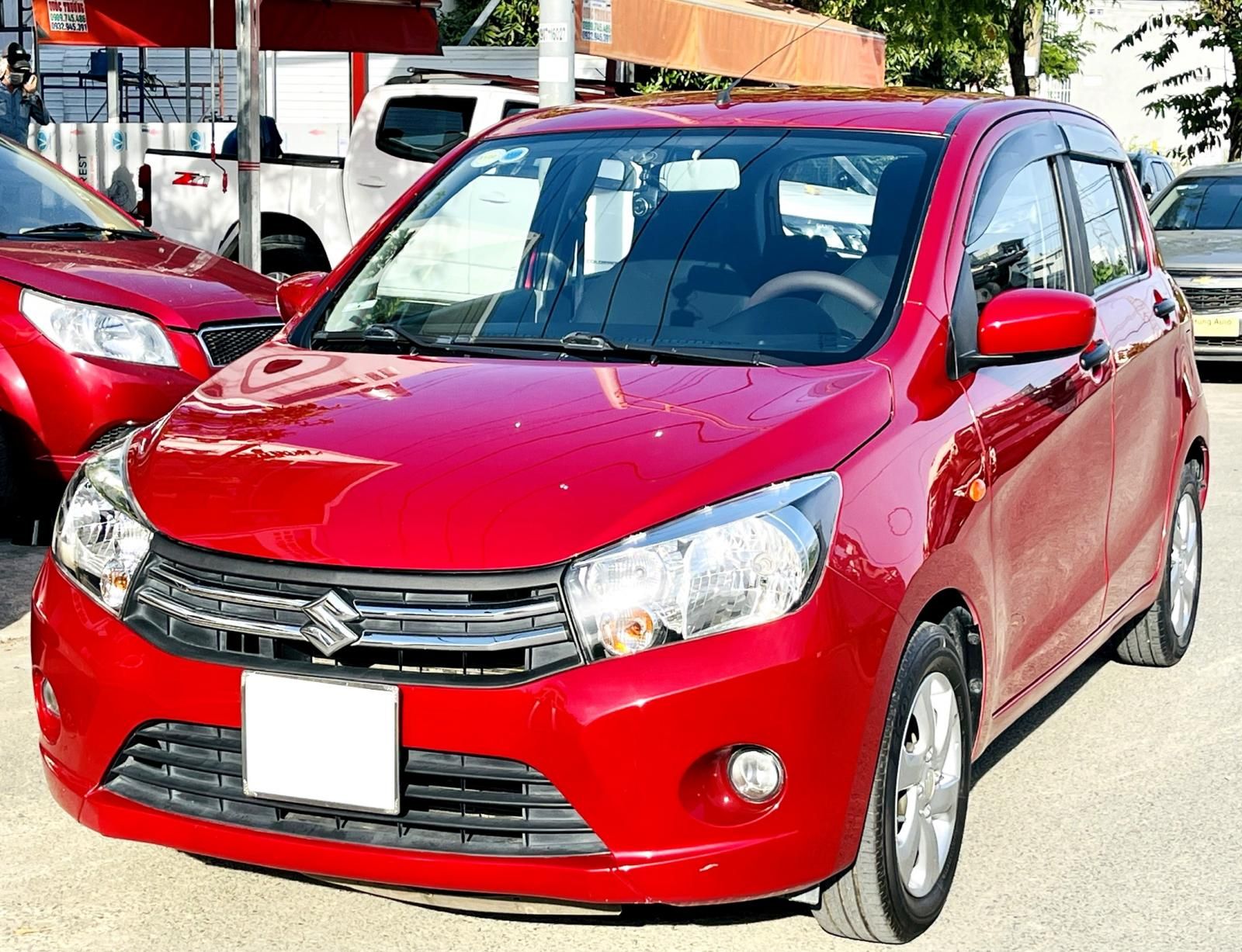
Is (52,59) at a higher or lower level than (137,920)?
higher

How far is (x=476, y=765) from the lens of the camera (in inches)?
120

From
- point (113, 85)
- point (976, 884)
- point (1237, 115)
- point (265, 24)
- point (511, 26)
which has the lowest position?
point (976, 884)

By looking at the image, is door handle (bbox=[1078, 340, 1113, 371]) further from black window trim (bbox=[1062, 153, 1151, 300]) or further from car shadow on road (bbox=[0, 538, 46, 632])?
car shadow on road (bbox=[0, 538, 46, 632])

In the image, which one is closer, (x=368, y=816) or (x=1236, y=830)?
(x=368, y=816)

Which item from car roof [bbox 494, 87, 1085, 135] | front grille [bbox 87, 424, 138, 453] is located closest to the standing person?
front grille [bbox 87, 424, 138, 453]

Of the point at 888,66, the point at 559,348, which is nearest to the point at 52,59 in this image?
the point at 888,66

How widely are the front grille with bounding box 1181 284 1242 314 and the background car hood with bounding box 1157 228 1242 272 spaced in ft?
0.60

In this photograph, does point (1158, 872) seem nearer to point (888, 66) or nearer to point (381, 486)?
point (381, 486)

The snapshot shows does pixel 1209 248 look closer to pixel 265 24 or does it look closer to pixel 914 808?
pixel 265 24

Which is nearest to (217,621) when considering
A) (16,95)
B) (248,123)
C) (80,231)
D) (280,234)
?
(80,231)

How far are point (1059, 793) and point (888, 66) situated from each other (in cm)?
2219

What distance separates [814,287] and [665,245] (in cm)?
41

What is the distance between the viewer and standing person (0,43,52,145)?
13.6m

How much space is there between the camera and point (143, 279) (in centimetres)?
735
